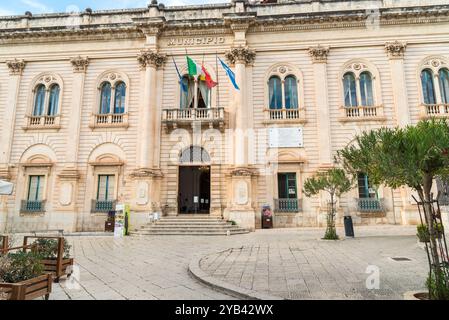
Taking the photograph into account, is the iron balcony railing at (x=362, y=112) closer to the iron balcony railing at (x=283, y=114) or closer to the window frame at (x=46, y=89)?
the iron balcony railing at (x=283, y=114)

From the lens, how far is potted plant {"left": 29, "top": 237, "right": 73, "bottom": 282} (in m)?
6.27

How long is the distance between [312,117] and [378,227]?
7.54 meters

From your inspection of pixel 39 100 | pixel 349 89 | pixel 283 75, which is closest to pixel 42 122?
pixel 39 100

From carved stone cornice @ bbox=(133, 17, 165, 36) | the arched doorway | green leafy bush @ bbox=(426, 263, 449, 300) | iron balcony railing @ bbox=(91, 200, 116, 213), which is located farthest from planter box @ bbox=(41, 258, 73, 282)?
carved stone cornice @ bbox=(133, 17, 165, 36)

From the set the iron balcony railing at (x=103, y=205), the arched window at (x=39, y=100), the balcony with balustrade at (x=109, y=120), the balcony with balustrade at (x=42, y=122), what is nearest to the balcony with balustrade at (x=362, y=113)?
the balcony with balustrade at (x=109, y=120)

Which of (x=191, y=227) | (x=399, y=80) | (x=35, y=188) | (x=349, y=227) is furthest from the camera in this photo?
(x=35, y=188)

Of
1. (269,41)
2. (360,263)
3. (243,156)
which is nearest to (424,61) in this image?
(269,41)

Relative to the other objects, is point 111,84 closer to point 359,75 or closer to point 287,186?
point 287,186

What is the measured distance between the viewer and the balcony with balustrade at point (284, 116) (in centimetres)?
1892

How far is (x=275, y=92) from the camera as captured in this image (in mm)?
19828

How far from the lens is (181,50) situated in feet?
67.1

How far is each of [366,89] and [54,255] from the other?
1942 cm
